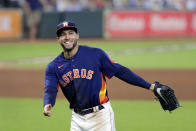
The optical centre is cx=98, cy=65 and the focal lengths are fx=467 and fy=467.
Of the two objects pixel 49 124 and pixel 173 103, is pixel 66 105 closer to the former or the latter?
pixel 49 124

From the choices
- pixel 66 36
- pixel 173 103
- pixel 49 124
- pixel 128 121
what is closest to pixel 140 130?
pixel 128 121

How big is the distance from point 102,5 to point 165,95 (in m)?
16.8

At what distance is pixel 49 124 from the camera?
8469mm

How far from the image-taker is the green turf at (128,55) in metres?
15.1

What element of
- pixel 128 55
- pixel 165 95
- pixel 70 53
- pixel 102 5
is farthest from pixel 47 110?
pixel 102 5

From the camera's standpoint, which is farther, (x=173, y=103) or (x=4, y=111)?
(x=4, y=111)

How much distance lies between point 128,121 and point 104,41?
1197 centimetres

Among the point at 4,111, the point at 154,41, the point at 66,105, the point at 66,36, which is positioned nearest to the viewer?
the point at 66,36

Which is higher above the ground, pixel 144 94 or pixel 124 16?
pixel 124 16

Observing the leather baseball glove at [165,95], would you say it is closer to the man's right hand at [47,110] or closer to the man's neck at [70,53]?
the man's neck at [70,53]

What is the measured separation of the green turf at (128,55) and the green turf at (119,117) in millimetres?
4363

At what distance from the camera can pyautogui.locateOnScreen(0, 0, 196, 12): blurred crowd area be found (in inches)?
817

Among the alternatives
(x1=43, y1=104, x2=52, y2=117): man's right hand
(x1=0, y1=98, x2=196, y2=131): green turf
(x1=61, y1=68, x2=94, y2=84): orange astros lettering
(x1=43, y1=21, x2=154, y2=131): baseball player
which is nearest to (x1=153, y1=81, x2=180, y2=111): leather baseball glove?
(x1=43, y1=21, x2=154, y2=131): baseball player

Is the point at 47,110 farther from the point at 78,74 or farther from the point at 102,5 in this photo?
the point at 102,5
